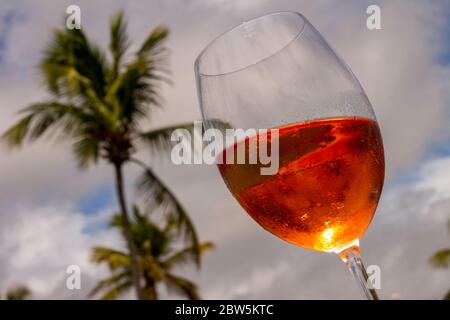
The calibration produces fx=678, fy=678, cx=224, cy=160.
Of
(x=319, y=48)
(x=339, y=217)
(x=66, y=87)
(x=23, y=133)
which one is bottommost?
(x=339, y=217)

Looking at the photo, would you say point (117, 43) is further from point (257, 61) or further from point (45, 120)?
point (257, 61)

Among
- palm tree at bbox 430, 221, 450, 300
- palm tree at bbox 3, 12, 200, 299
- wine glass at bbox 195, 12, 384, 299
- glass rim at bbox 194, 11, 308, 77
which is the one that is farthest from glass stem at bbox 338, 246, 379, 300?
palm tree at bbox 430, 221, 450, 300

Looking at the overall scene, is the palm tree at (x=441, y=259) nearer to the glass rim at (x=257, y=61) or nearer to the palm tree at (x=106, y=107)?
the palm tree at (x=106, y=107)

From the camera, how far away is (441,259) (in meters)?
21.5

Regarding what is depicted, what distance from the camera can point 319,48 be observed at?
1.28 meters

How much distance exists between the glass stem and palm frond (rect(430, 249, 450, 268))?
21.5 meters

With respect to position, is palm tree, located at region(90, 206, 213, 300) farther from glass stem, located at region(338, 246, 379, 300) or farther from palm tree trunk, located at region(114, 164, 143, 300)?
glass stem, located at region(338, 246, 379, 300)

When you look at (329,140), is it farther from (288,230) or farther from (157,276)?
(157,276)

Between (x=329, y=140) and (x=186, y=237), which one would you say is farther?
(x=186, y=237)

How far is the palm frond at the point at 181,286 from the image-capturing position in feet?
81.2

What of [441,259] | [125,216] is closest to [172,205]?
[125,216]

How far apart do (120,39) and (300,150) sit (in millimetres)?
14146

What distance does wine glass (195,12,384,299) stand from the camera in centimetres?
121
